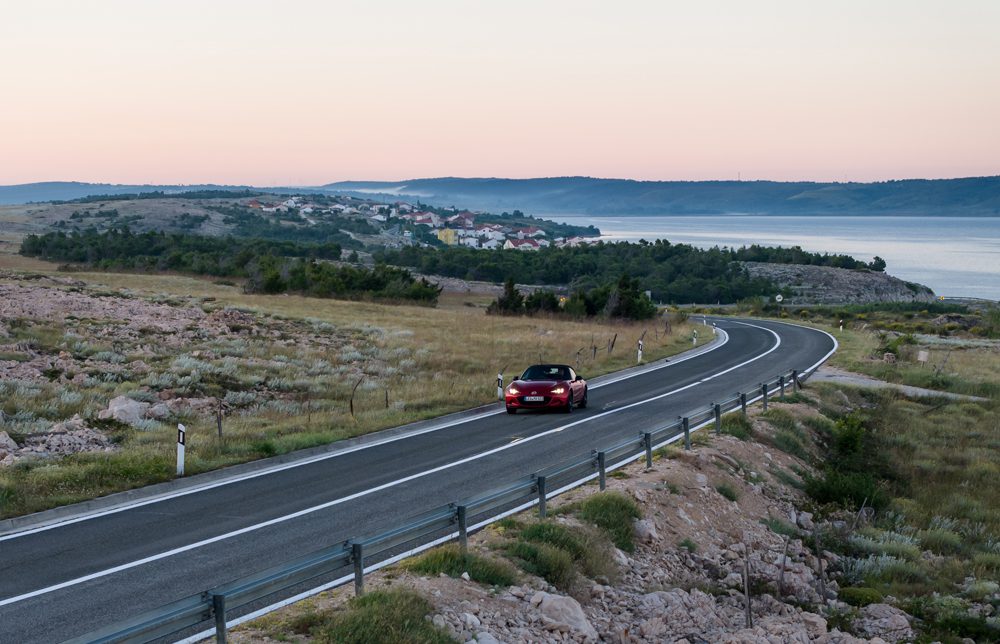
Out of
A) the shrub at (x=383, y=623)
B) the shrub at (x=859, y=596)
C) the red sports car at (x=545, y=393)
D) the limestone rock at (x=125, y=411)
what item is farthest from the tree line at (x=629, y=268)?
the shrub at (x=383, y=623)

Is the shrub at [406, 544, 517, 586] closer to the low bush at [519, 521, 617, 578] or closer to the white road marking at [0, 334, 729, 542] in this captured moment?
the low bush at [519, 521, 617, 578]

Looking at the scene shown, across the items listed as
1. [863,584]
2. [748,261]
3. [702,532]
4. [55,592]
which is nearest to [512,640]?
[55,592]

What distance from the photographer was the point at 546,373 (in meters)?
25.0

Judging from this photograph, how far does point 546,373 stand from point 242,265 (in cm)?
5973

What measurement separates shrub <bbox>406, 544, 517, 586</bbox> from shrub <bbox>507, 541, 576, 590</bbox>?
0.44m

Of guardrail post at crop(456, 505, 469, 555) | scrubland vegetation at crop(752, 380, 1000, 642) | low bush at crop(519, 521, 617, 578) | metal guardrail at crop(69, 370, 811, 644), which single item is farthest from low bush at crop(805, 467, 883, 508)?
guardrail post at crop(456, 505, 469, 555)

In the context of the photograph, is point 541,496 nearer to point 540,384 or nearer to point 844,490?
point 844,490

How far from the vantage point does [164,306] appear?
44375 mm

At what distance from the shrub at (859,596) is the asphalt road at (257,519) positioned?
5.37m

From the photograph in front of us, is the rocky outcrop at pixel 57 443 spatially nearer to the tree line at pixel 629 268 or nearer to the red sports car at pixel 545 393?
the red sports car at pixel 545 393

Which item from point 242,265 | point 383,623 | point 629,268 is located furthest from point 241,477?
point 629,268

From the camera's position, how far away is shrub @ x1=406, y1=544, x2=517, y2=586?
10227mm

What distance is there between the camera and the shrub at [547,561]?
1091 centimetres

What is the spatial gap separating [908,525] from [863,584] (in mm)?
3688
